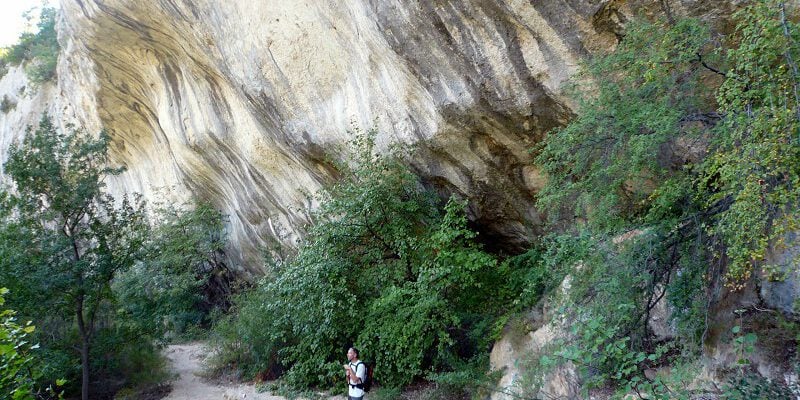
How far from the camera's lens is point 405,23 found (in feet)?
21.2

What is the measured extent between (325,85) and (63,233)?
5.03m

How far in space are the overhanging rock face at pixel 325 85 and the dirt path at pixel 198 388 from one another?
304 cm

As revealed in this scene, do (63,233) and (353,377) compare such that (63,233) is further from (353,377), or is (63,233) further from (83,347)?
(353,377)

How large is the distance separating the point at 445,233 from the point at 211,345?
6458mm

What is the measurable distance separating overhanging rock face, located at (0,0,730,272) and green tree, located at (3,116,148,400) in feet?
8.59

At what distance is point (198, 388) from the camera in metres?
10.5

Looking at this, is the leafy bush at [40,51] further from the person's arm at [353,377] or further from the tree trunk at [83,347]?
the person's arm at [353,377]

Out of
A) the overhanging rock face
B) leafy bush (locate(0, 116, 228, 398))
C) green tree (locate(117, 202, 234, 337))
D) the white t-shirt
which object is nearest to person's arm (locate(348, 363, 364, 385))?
the white t-shirt

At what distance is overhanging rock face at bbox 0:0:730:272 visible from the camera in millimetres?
5934

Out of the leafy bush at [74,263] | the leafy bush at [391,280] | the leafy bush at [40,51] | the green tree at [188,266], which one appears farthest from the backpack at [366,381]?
the leafy bush at [40,51]

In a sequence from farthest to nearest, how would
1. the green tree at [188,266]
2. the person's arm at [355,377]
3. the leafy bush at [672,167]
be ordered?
the green tree at [188,266]
the person's arm at [355,377]
the leafy bush at [672,167]

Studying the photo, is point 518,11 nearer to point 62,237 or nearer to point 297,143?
point 297,143

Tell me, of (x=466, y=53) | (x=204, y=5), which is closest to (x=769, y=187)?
(x=466, y=53)

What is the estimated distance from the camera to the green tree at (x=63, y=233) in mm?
8906
